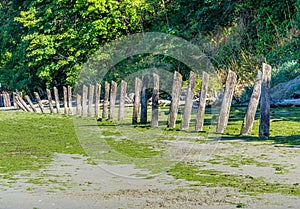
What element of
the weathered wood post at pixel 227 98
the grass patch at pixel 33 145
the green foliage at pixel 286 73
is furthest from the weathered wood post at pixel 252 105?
the green foliage at pixel 286 73

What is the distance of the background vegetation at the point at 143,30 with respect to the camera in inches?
1319

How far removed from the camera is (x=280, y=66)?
32.0 metres

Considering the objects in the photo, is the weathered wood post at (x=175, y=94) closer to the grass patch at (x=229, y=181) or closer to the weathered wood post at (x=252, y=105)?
the weathered wood post at (x=252, y=105)

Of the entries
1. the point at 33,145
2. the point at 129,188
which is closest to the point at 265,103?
the point at 33,145

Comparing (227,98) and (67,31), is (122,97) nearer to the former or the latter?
(227,98)

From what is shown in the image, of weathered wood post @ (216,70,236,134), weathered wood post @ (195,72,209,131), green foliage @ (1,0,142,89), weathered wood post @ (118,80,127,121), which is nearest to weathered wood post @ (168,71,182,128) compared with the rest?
weathered wood post @ (195,72,209,131)

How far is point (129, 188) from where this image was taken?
36.4 feet

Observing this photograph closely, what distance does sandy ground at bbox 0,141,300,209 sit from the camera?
9.83 meters

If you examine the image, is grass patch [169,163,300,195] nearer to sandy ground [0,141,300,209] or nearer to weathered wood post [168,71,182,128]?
sandy ground [0,141,300,209]

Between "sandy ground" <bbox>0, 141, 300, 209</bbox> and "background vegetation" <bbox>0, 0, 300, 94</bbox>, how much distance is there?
676 inches

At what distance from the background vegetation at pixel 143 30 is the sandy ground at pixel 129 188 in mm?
17159

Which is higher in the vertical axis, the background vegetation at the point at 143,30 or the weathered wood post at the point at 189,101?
the background vegetation at the point at 143,30

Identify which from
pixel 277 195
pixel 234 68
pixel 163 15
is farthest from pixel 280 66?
Result: pixel 277 195

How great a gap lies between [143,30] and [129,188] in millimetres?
34611
